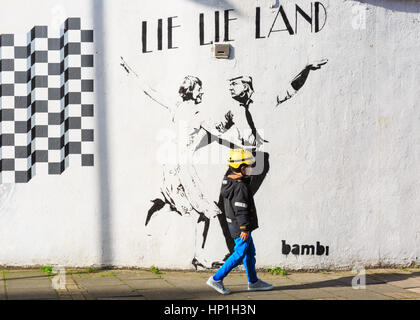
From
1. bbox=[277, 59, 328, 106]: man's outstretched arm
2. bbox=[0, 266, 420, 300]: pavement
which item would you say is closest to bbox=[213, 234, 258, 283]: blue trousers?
bbox=[0, 266, 420, 300]: pavement

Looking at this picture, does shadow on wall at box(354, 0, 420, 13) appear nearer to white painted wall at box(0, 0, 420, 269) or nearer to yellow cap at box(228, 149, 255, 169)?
white painted wall at box(0, 0, 420, 269)

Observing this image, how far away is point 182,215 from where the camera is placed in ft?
28.0

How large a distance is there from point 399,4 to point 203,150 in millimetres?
3266

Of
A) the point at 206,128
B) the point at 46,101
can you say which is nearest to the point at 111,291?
the point at 206,128

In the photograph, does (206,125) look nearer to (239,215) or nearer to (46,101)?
(239,215)

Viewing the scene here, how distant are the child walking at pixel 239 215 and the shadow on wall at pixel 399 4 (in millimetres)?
2955

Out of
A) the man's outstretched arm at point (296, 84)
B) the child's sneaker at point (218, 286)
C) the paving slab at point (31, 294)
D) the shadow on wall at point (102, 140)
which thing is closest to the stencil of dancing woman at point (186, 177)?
the shadow on wall at point (102, 140)

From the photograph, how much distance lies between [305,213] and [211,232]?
4.13 feet

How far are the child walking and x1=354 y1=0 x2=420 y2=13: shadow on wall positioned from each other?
2.95 meters

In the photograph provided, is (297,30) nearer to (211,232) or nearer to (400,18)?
(400,18)

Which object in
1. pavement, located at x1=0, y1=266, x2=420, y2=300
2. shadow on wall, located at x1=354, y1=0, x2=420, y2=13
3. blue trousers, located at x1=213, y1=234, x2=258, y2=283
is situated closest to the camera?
pavement, located at x1=0, y1=266, x2=420, y2=300

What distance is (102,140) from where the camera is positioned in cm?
848

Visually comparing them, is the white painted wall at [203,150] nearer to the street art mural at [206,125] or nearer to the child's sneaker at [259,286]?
the street art mural at [206,125]

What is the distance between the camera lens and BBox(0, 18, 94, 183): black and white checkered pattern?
8.47 m
